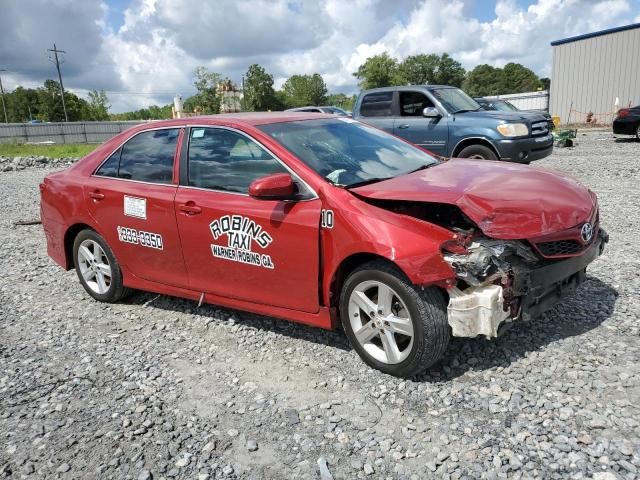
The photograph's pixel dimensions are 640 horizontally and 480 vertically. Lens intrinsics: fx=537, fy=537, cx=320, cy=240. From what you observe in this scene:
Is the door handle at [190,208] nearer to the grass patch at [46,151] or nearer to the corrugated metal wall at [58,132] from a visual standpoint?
the grass patch at [46,151]

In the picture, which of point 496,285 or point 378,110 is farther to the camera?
point 378,110

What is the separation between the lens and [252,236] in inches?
146

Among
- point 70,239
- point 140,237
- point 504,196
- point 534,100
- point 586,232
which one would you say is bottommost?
point 70,239

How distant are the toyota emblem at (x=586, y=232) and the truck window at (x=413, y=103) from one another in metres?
7.31

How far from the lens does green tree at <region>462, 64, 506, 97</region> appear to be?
10900cm

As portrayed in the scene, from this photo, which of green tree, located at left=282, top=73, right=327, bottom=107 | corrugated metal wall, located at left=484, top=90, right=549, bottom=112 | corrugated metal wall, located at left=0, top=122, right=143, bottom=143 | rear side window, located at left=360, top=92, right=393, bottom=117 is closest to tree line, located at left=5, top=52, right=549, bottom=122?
green tree, located at left=282, top=73, right=327, bottom=107

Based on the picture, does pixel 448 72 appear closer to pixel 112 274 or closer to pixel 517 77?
pixel 517 77

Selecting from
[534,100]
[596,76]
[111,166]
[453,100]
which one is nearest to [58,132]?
[534,100]

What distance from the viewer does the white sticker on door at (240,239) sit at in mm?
3684

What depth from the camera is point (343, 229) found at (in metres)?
3.32

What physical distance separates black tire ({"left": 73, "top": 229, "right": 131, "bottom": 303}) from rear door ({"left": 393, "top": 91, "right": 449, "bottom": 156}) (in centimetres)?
682

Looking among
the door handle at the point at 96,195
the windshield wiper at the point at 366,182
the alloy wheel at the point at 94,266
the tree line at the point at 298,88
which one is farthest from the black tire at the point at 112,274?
the tree line at the point at 298,88

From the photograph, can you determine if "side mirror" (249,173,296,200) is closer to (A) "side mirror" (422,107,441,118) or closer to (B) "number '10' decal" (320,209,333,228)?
(B) "number '10' decal" (320,209,333,228)

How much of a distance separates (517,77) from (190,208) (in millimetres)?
117610
